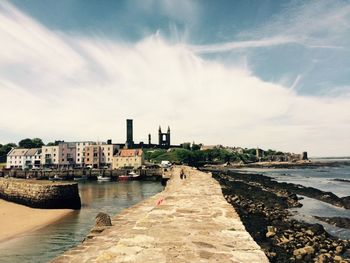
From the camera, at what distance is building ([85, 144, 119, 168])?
11462 cm

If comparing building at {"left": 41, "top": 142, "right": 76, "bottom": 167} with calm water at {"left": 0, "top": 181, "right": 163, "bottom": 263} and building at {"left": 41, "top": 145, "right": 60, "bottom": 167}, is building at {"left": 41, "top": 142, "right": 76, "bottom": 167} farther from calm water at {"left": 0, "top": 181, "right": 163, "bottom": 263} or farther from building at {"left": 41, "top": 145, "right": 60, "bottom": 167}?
calm water at {"left": 0, "top": 181, "right": 163, "bottom": 263}

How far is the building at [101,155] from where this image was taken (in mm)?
114625

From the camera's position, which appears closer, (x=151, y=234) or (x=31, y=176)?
(x=151, y=234)

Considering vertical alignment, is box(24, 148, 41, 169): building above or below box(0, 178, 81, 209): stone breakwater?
above

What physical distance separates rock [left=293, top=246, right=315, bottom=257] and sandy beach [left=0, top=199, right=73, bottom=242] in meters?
15.7

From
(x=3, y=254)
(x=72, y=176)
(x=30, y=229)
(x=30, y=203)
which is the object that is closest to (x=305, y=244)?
(x=3, y=254)

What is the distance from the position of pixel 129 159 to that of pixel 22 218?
3206 inches

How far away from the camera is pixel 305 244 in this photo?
15.2 meters

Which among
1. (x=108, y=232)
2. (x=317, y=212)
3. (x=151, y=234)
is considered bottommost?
(x=317, y=212)

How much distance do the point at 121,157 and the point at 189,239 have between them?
10417 cm

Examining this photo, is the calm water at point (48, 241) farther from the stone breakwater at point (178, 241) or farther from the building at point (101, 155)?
the building at point (101, 155)

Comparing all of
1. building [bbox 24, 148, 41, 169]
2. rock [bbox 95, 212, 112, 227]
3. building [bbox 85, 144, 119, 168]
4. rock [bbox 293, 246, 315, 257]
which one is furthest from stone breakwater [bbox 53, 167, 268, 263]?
building [bbox 24, 148, 41, 169]

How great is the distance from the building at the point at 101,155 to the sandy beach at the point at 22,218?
A: 270 feet

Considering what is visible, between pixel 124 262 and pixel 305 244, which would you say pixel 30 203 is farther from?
pixel 124 262
